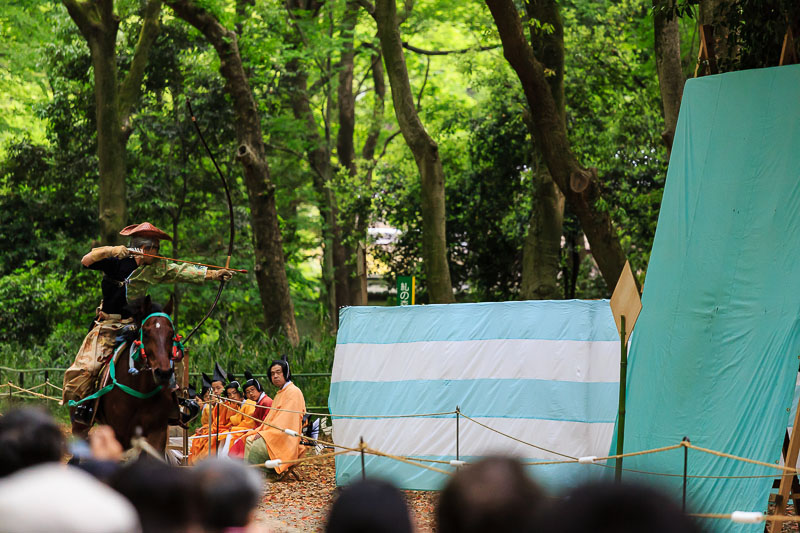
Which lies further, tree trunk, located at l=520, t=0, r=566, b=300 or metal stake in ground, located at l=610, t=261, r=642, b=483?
tree trunk, located at l=520, t=0, r=566, b=300

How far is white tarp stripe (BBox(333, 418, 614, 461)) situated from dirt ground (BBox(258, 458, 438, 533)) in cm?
59

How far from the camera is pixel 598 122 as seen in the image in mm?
18984

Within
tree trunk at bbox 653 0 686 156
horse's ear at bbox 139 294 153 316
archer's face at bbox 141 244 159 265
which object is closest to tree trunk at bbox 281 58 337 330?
tree trunk at bbox 653 0 686 156

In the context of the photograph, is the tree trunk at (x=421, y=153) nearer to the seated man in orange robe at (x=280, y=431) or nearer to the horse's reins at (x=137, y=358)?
the seated man in orange robe at (x=280, y=431)

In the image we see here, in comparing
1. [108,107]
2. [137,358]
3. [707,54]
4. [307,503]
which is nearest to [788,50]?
[707,54]

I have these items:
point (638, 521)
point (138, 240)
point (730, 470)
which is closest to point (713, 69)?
point (730, 470)

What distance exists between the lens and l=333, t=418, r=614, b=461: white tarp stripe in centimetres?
982

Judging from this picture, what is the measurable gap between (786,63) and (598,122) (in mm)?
11002

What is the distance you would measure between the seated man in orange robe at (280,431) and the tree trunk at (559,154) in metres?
4.63

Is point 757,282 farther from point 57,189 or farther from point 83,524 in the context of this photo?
point 57,189

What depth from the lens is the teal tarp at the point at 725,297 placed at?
7.21m

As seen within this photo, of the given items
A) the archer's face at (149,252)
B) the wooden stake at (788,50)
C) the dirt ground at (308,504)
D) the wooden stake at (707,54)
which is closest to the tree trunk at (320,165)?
the dirt ground at (308,504)

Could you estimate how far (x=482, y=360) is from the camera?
407 inches

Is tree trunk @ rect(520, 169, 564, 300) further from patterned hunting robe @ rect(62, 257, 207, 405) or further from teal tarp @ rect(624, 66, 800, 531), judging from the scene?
patterned hunting robe @ rect(62, 257, 207, 405)
